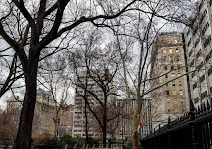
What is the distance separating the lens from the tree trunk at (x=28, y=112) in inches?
231

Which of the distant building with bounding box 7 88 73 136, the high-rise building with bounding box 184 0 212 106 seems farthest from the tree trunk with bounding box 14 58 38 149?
the distant building with bounding box 7 88 73 136

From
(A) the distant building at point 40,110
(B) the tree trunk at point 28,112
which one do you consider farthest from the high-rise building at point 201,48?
(A) the distant building at point 40,110

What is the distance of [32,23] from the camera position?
708cm

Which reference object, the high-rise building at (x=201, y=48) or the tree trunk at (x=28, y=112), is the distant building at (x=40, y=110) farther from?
the tree trunk at (x=28, y=112)

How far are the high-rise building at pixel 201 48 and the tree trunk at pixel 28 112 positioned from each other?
16.1 feet

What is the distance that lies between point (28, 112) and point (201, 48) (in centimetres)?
3663

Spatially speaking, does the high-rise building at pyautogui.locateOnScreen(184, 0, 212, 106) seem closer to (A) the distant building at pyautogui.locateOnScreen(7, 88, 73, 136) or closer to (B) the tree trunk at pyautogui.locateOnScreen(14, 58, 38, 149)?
(B) the tree trunk at pyautogui.locateOnScreen(14, 58, 38, 149)

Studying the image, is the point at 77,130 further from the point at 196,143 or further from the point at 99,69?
the point at 196,143

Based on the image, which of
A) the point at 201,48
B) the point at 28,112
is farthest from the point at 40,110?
the point at 28,112

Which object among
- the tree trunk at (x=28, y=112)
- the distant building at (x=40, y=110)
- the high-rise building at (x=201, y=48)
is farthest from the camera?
the distant building at (x=40, y=110)

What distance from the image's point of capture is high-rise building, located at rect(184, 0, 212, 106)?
7.47 m

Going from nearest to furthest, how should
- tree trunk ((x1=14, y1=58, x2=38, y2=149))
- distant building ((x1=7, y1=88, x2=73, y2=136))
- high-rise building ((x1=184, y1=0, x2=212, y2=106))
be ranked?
tree trunk ((x1=14, y1=58, x2=38, y2=149)) → high-rise building ((x1=184, y1=0, x2=212, y2=106)) → distant building ((x1=7, y1=88, x2=73, y2=136))

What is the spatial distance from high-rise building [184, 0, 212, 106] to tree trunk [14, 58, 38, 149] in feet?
16.1

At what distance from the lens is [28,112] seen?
6.10 meters
